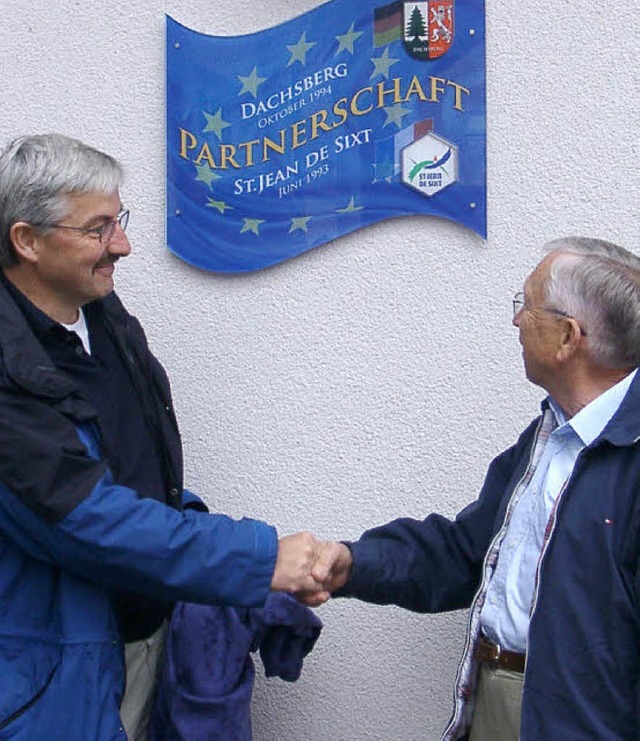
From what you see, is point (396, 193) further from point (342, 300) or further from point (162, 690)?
point (162, 690)

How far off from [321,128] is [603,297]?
1.00m

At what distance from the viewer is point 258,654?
312 centimetres

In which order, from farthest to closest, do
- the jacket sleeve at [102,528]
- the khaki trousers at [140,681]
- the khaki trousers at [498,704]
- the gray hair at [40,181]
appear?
the khaki trousers at [140,681], the gray hair at [40,181], the khaki trousers at [498,704], the jacket sleeve at [102,528]

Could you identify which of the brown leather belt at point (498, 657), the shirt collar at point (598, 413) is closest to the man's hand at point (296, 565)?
the brown leather belt at point (498, 657)

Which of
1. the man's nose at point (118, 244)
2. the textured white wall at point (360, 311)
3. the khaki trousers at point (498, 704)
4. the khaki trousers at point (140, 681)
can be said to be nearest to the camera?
the khaki trousers at point (498, 704)

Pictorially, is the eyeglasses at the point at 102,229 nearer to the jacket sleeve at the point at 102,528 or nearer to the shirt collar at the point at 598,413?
the jacket sleeve at the point at 102,528

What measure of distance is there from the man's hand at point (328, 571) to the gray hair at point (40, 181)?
97 centimetres

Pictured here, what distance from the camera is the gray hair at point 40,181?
7.84 ft

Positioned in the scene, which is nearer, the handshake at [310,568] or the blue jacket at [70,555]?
the blue jacket at [70,555]

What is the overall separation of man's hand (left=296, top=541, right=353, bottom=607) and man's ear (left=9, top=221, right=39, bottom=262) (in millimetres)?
938

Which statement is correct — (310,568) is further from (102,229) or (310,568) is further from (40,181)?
(40,181)

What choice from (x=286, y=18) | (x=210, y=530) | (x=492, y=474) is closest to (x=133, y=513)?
(x=210, y=530)

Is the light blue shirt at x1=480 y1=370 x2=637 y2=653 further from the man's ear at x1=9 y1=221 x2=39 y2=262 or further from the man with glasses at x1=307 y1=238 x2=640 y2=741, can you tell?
the man's ear at x1=9 y1=221 x2=39 y2=262

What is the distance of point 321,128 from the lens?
114 inches
